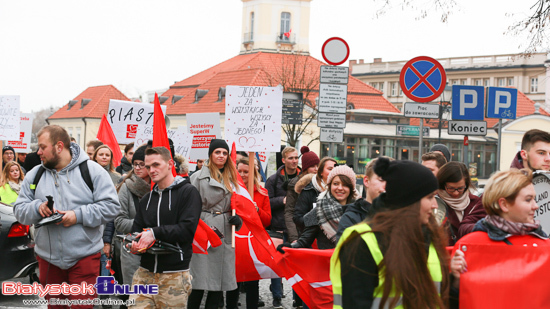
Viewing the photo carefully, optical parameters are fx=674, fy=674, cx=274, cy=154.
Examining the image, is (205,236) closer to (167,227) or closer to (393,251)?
(167,227)

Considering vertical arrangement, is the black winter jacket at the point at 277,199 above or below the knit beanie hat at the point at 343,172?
below

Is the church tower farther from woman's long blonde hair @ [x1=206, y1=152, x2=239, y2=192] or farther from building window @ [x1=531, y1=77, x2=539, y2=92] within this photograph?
woman's long blonde hair @ [x1=206, y1=152, x2=239, y2=192]

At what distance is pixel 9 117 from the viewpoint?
12.5 m

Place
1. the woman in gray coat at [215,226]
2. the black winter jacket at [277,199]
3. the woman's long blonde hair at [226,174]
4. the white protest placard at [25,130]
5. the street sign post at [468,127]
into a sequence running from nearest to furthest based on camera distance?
the woman in gray coat at [215,226] → the woman's long blonde hair at [226,174] → the black winter jacket at [277,199] → the street sign post at [468,127] → the white protest placard at [25,130]

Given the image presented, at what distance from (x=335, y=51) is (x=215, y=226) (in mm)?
4988

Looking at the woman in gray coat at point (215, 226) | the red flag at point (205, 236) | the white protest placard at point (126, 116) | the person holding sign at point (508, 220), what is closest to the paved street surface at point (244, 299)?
the woman in gray coat at point (215, 226)

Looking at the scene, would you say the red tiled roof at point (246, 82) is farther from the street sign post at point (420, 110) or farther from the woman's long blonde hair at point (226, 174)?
the woman's long blonde hair at point (226, 174)

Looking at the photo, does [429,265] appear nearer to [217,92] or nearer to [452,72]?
[217,92]

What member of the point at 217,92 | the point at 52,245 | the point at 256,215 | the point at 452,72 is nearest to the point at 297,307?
the point at 256,215

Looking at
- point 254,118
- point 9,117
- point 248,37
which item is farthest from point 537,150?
point 248,37

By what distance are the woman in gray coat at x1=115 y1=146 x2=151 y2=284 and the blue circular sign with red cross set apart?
4.64m

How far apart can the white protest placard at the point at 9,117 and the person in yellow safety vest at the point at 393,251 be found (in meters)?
10.8

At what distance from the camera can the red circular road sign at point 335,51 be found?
1098 cm

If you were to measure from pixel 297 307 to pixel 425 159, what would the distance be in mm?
3147
